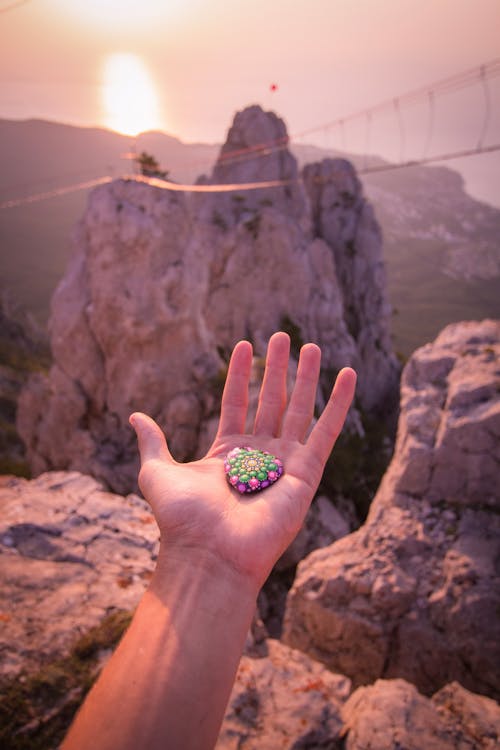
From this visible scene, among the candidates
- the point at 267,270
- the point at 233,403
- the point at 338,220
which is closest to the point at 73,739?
the point at 233,403

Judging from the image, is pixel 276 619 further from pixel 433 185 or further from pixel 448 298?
pixel 433 185

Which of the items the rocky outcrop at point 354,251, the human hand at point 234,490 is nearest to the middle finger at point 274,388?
the human hand at point 234,490

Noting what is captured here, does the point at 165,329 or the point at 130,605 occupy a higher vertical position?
the point at 165,329

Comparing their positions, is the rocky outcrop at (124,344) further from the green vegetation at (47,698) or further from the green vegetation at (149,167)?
the green vegetation at (47,698)

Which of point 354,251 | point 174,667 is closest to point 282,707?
point 174,667

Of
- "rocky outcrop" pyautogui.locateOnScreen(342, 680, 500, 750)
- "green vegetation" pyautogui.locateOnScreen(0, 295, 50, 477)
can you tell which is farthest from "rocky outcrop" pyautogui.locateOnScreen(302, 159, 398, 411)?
"rocky outcrop" pyautogui.locateOnScreen(342, 680, 500, 750)

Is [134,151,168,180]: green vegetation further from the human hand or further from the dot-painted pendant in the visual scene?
the dot-painted pendant
